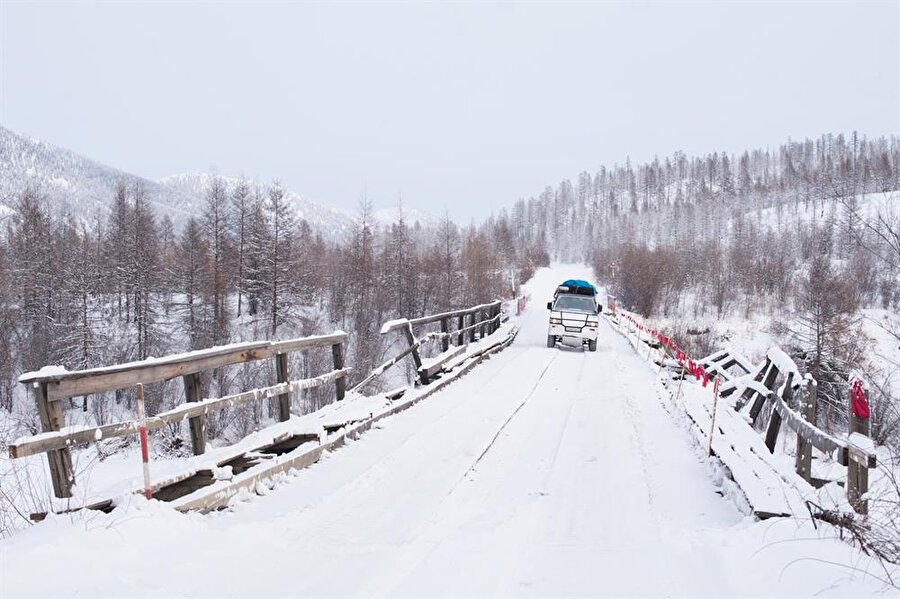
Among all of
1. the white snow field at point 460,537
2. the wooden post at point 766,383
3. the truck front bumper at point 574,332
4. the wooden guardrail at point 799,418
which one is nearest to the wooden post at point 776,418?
the wooden guardrail at point 799,418

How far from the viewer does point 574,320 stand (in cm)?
2028

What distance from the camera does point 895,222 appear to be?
25.8ft

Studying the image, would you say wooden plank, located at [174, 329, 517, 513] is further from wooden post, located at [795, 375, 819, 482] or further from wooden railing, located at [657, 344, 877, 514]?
wooden post, located at [795, 375, 819, 482]

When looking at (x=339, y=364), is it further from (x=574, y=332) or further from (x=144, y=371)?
(x=574, y=332)

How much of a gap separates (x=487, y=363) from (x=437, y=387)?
4879mm

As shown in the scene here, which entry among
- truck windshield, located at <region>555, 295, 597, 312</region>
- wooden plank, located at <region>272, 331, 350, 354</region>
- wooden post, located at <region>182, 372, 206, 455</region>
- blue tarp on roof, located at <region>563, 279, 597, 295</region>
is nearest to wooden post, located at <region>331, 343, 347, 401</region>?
wooden plank, located at <region>272, 331, 350, 354</region>

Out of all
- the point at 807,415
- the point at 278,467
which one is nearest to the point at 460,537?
the point at 278,467

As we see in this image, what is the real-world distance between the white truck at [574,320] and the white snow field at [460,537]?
40.6 ft

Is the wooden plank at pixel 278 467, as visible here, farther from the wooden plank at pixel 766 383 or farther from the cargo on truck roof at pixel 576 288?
the cargo on truck roof at pixel 576 288

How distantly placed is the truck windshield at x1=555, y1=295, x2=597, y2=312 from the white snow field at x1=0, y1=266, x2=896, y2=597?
12985 mm

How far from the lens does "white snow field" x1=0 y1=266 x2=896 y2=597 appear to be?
3.62m

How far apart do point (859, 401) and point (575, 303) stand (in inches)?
642

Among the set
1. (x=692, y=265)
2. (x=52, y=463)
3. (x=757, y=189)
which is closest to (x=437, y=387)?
(x=52, y=463)

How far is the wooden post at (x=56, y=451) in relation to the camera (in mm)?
4305
